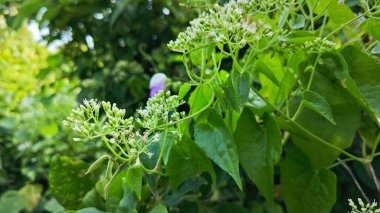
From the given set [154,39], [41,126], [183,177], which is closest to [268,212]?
[183,177]

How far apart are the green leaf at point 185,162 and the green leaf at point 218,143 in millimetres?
29

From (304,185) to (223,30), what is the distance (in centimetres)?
21

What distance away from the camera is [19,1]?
3.75ft

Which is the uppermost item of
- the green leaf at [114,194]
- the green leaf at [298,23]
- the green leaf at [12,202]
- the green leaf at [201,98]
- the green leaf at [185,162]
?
the green leaf at [298,23]

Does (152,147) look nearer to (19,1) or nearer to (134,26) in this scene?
(134,26)

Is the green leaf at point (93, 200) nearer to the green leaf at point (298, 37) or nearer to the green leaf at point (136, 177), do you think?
the green leaf at point (136, 177)

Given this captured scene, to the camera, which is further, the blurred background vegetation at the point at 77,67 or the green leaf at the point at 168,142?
the blurred background vegetation at the point at 77,67

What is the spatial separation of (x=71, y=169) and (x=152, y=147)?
0.50ft

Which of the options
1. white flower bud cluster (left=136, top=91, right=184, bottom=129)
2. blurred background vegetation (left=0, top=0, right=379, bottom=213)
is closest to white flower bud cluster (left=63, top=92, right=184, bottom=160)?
white flower bud cluster (left=136, top=91, right=184, bottom=129)

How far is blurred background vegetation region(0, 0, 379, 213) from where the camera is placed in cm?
97

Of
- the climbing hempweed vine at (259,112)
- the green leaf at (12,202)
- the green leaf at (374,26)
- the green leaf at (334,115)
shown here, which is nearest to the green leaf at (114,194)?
the climbing hempweed vine at (259,112)

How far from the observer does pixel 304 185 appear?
55 centimetres

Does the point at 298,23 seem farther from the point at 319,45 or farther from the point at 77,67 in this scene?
the point at 77,67

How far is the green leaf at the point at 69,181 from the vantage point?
624mm
